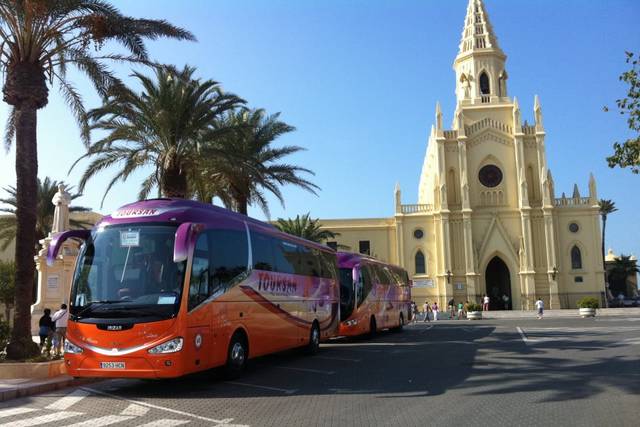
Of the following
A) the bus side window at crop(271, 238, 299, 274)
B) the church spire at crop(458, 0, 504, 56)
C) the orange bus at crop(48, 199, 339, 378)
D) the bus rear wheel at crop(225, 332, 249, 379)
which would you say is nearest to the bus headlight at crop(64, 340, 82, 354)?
the orange bus at crop(48, 199, 339, 378)

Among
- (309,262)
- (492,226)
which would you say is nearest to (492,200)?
(492,226)

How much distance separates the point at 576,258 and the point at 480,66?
64.7 ft

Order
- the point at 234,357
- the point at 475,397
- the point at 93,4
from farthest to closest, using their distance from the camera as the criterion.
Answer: the point at 93,4, the point at 234,357, the point at 475,397

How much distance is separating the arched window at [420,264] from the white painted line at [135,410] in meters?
44.7

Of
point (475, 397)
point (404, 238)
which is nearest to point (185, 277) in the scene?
point (475, 397)

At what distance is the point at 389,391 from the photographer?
10.1 metres

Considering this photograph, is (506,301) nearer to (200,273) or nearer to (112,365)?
(200,273)

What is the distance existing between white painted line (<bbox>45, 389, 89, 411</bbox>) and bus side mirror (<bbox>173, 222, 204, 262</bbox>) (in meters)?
2.95

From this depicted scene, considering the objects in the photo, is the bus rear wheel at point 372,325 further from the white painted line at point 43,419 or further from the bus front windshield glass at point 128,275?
the white painted line at point 43,419

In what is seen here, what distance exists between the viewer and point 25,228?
543 inches

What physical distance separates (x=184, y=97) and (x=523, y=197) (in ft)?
127

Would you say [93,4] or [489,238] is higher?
[93,4]

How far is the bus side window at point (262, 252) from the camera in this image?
13344 mm

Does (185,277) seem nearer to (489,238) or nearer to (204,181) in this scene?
(204,181)
